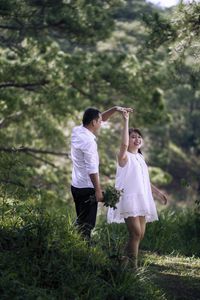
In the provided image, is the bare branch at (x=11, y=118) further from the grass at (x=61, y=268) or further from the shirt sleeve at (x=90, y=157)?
the shirt sleeve at (x=90, y=157)

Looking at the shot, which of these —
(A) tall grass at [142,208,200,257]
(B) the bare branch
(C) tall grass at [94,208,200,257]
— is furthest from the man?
(B) the bare branch

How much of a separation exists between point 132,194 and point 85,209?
50 cm

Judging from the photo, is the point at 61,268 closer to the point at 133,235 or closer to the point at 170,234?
the point at 133,235

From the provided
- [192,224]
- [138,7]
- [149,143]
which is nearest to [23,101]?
[192,224]

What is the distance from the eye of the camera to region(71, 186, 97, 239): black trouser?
5.58 metres

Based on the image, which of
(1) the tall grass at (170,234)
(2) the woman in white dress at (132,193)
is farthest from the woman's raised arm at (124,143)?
(1) the tall grass at (170,234)

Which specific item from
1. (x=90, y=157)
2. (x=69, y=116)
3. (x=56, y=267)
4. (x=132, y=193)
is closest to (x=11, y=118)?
(x=69, y=116)

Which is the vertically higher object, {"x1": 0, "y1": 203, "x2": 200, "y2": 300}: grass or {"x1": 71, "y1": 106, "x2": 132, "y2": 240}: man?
{"x1": 71, "y1": 106, "x2": 132, "y2": 240}: man

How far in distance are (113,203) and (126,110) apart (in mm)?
926

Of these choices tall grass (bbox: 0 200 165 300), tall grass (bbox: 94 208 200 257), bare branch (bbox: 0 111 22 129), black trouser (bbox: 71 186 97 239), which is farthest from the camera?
bare branch (bbox: 0 111 22 129)

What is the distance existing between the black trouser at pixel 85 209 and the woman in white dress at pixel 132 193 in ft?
0.93

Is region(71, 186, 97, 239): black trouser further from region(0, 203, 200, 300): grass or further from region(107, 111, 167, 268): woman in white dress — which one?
region(107, 111, 167, 268): woman in white dress

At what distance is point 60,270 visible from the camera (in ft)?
16.4

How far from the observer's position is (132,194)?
19.1 ft
